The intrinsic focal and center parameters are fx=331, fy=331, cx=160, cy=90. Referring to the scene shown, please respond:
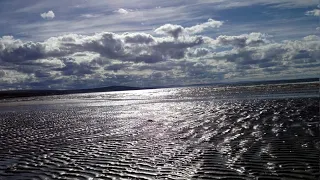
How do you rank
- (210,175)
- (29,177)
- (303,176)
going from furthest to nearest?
(29,177) < (210,175) < (303,176)

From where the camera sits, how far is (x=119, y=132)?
21969mm

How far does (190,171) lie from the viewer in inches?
436

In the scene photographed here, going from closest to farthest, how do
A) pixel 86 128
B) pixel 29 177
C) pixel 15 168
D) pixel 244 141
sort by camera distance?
pixel 29 177
pixel 15 168
pixel 244 141
pixel 86 128

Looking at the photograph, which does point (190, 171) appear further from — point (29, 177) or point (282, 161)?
point (29, 177)

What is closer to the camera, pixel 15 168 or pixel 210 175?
pixel 210 175

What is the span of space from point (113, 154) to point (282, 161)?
7.10 meters

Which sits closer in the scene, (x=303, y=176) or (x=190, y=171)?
(x=303, y=176)

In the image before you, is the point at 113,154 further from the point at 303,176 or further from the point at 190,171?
the point at 303,176

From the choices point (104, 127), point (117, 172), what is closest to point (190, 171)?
point (117, 172)

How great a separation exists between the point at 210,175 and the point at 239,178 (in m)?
0.94

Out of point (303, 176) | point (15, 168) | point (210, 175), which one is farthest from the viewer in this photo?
point (15, 168)

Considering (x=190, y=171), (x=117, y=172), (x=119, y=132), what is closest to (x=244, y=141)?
(x=190, y=171)

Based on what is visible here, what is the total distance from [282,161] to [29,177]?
8856 mm

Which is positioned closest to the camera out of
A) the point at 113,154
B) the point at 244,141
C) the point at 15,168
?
the point at 15,168
